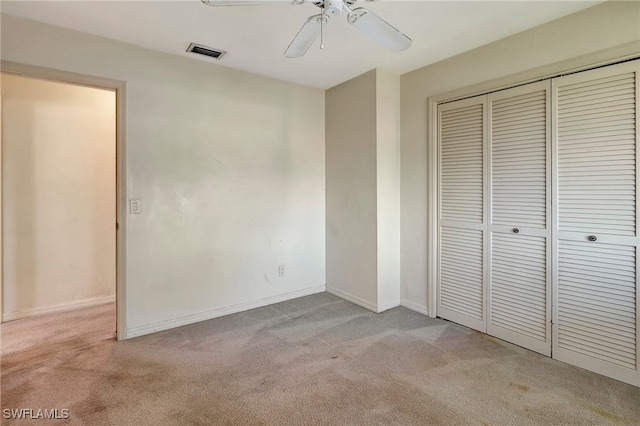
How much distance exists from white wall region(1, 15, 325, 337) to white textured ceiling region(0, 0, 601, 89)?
0.71 ft

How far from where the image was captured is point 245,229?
3295 mm

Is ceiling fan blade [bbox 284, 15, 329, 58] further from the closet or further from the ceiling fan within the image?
the closet

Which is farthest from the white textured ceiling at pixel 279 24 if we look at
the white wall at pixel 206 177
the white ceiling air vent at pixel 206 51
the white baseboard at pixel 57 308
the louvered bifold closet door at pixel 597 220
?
the white baseboard at pixel 57 308

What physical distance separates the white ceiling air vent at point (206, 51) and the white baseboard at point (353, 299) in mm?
2758

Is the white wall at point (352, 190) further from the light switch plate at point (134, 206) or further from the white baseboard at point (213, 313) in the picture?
the light switch plate at point (134, 206)

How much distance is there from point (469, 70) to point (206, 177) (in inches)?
102

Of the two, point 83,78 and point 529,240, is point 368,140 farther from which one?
point 83,78

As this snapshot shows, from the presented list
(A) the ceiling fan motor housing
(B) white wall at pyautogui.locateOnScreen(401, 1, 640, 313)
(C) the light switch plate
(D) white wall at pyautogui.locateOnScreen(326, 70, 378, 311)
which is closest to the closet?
(B) white wall at pyautogui.locateOnScreen(401, 1, 640, 313)

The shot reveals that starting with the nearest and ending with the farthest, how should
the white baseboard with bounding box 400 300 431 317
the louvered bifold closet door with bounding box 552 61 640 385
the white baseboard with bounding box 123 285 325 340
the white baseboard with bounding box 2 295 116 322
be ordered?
the louvered bifold closet door with bounding box 552 61 640 385
the white baseboard with bounding box 123 285 325 340
the white baseboard with bounding box 2 295 116 322
the white baseboard with bounding box 400 300 431 317

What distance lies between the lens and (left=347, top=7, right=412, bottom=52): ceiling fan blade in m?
1.55

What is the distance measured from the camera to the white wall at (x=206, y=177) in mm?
2619

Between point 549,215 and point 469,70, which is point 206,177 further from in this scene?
point 549,215

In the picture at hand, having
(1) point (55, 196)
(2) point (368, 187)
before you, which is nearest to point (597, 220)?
(2) point (368, 187)

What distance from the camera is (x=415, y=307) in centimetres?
327
